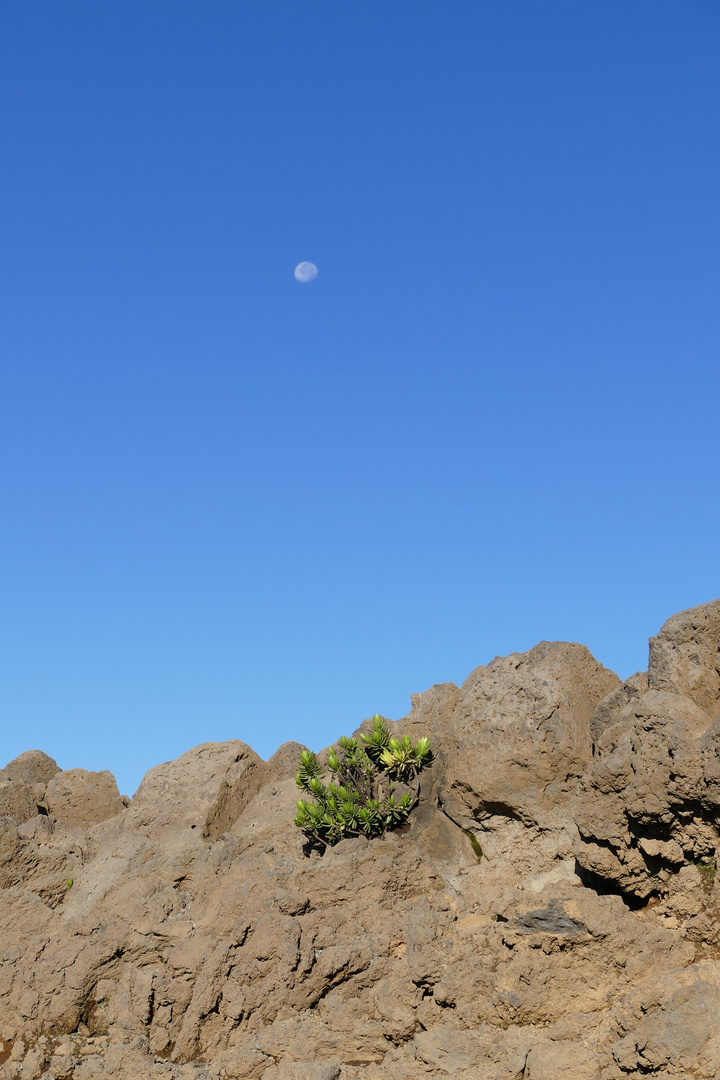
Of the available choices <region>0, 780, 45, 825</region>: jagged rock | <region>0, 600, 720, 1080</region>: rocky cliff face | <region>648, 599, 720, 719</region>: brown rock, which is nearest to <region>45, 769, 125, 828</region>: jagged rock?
<region>0, 780, 45, 825</region>: jagged rock

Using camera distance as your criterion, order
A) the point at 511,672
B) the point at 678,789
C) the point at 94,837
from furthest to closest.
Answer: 1. the point at 94,837
2. the point at 511,672
3. the point at 678,789

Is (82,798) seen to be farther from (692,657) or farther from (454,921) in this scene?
(692,657)

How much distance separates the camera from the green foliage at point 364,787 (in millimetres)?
12461

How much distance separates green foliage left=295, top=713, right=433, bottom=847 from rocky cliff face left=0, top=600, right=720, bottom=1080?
0.92 feet

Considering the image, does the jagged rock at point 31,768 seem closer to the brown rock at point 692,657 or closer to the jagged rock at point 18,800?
the jagged rock at point 18,800

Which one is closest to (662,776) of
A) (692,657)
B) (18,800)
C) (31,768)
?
(692,657)

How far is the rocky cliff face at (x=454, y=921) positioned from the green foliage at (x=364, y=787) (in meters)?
0.28

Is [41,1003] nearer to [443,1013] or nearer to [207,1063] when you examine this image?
[207,1063]

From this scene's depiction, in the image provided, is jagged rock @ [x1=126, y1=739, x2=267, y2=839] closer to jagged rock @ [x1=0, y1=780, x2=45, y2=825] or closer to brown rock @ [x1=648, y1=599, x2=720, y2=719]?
jagged rock @ [x1=0, y1=780, x2=45, y2=825]

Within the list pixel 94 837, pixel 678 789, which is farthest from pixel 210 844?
pixel 678 789

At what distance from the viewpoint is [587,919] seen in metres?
9.91

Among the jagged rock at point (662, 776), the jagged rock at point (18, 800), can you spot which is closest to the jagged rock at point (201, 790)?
the jagged rock at point (18, 800)

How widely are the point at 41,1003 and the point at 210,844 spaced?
3.14 metres

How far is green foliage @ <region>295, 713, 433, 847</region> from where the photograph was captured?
12.5m
